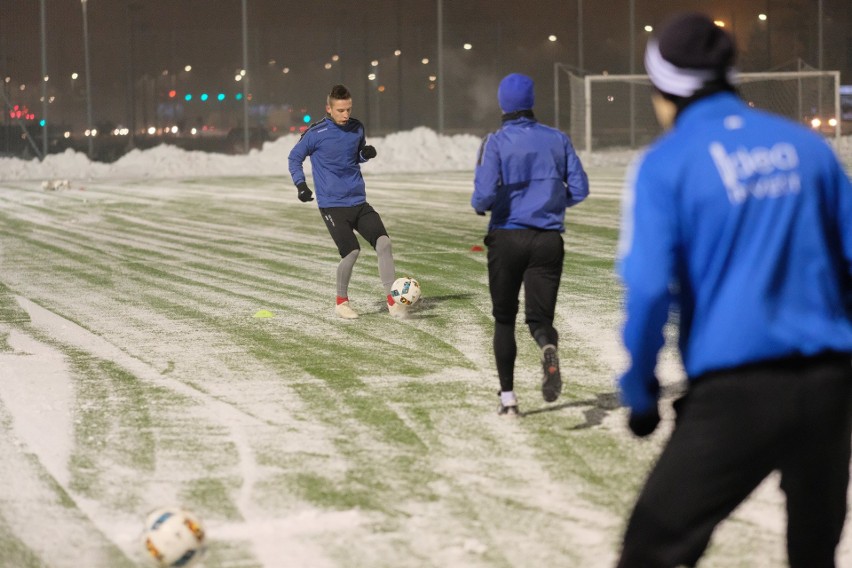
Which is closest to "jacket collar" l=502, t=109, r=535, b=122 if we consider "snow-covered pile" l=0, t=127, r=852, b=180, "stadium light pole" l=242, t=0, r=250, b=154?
"snow-covered pile" l=0, t=127, r=852, b=180

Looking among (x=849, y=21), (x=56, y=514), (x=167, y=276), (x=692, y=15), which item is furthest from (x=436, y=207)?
(x=849, y=21)

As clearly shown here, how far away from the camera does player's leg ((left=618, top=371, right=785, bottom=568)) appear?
9.96 ft

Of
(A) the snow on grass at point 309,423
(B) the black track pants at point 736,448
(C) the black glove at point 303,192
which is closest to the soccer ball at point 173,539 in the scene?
(A) the snow on grass at point 309,423

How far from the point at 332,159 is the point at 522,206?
450 centimetres

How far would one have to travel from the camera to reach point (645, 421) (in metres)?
3.15

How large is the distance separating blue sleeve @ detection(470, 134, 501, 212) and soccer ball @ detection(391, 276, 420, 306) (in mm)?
4277

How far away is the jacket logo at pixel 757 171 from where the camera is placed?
297cm

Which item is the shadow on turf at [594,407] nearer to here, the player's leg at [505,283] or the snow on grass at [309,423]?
the snow on grass at [309,423]

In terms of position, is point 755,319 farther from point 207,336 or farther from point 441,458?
point 207,336

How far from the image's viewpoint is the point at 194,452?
22.3 feet

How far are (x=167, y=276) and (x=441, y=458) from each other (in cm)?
900

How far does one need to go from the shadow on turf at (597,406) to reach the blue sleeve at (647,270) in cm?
418

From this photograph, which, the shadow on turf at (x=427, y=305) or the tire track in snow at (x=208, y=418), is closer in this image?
the tire track in snow at (x=208, y=418)

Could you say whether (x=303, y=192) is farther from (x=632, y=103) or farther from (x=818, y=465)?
(x=632, y=103)
